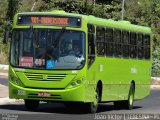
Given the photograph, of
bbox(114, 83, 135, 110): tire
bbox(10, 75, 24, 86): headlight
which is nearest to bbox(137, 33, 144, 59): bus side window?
bbox(114, 83, 135, 110): tire

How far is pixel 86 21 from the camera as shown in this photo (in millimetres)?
21688

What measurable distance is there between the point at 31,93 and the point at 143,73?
27.4 feet

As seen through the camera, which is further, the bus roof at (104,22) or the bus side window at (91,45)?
the bus roof at (104,22)

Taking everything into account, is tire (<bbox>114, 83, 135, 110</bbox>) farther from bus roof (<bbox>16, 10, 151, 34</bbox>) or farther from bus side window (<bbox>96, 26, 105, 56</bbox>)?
bus side window (<bbox>96, 26, 105, 56</bbox>)

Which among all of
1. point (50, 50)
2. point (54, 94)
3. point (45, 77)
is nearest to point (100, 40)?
point (50, 50)

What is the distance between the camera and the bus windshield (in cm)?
2128

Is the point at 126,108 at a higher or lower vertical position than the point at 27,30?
lower

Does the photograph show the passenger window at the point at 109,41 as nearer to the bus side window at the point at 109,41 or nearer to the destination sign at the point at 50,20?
the bus side window at the point at 109,41

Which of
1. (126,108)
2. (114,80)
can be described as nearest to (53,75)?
(114,80)

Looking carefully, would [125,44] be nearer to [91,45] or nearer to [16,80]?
[91,45]

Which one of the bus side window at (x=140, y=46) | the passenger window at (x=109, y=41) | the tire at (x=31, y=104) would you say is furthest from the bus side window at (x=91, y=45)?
the bus side window at (x=140, y=46)

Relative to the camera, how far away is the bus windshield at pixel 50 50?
69.8 ft

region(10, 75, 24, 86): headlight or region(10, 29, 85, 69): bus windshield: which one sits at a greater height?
region(10, 29, 85, 69): bus windshield

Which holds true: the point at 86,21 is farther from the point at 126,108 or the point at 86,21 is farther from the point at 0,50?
the point at 0,50
